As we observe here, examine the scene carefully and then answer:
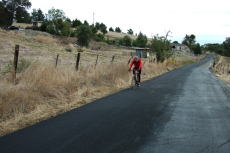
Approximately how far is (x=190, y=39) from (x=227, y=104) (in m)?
194

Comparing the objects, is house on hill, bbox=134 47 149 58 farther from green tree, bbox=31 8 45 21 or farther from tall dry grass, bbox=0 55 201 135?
green tree, bbox=31 8 45 21

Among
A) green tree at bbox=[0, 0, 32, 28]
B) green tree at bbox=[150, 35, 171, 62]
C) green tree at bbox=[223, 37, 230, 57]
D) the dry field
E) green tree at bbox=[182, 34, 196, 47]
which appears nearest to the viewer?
the dry field

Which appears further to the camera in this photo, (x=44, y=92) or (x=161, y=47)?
(x=161, y=47)

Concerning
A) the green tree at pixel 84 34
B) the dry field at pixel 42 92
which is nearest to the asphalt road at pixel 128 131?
the dry field at pixel 42 92

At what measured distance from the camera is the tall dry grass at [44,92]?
6699 millimetres

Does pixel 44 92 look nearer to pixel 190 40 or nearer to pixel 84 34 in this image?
pixel 84 34

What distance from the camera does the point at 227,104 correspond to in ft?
31.4

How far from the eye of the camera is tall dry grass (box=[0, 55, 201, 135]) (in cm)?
670

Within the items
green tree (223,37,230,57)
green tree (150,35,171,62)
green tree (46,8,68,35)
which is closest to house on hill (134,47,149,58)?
green tree (150,35,171,62)

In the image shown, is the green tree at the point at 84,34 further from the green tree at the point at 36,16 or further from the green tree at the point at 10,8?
the green tree at the point at 36,16

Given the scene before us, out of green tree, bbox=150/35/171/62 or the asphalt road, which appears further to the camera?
green tree, bbox=150/35/171/62

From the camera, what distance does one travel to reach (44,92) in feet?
28.9

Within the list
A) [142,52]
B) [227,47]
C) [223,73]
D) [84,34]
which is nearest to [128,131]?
[223,73]

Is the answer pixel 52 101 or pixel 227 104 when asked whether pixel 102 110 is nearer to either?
pixel 52 101
